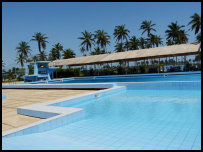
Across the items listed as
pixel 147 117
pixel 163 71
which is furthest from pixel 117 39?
pixel 147 117

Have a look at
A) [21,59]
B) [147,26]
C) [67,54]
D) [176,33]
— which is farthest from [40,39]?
[176,33]

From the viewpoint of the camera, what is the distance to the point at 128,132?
3.85 m

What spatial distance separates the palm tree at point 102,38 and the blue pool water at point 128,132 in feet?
106

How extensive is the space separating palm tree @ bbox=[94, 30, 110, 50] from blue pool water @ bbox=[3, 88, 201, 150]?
32423 millimetres

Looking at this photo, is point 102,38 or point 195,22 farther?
point 102,38

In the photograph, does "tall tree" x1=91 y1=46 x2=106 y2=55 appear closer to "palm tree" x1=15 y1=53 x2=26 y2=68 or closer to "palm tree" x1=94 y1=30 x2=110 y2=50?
"palm tree" x1=94 y1=30 x2=110 y2=50

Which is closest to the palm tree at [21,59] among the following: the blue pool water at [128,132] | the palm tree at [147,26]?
the palm tree at [147,26]

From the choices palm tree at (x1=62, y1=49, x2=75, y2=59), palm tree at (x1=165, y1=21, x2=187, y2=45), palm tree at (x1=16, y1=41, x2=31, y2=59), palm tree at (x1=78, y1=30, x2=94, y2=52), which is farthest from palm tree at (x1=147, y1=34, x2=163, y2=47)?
palm tree at (x1=16, y1=41, x2=31, y2=59)

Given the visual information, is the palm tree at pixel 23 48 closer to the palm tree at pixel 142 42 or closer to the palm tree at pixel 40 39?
the palm tree at pixel 40 39

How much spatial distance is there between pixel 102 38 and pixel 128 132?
34466 mm

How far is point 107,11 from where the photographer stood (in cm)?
1675

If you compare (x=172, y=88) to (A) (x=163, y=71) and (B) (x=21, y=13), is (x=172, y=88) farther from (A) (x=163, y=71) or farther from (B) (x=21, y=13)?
(B) (x=21, y=13)

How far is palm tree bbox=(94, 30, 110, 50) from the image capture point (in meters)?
37.0

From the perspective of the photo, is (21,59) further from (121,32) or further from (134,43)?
(134,43)
